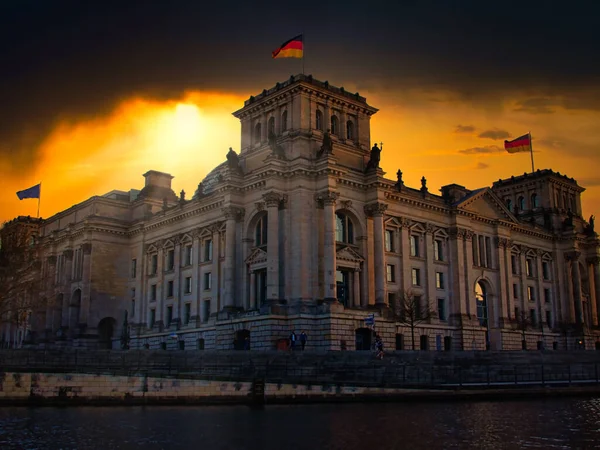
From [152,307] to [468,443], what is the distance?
61801 mm

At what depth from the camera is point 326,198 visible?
58500 millimetres

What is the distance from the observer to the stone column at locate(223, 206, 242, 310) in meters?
61.7

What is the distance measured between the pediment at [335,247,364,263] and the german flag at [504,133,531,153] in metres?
29.1

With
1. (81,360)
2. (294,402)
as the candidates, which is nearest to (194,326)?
(81,360)

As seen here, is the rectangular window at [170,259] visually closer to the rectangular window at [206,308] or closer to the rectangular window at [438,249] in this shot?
the rectangular window at [206,308]

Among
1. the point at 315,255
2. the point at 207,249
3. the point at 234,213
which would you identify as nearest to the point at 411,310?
Answer: the point at 315,255

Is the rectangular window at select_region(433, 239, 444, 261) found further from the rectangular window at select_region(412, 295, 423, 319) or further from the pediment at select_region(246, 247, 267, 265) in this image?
the pediment at select_region(246, 247, 267, 265)

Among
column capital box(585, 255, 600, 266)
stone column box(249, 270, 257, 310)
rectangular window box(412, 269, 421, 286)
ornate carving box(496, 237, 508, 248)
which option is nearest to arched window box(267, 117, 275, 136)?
stone column box(249, 270, 257, 310)

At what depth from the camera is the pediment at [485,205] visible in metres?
74.2

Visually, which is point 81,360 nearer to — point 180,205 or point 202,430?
point 202,430

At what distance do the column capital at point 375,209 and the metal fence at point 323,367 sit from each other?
1998 centimetres

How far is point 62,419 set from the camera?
2714 centimetres

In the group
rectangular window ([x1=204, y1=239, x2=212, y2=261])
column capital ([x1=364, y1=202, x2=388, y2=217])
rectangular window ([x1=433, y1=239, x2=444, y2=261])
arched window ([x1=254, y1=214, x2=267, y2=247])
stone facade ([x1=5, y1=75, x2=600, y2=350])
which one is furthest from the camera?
rectangular window ([x1=433, y1=239, x2=444, y2=261])

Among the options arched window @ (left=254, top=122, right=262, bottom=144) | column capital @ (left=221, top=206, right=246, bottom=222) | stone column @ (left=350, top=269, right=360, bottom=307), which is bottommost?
stone column @ (left=350, top=269, right=360, bottom=307)
